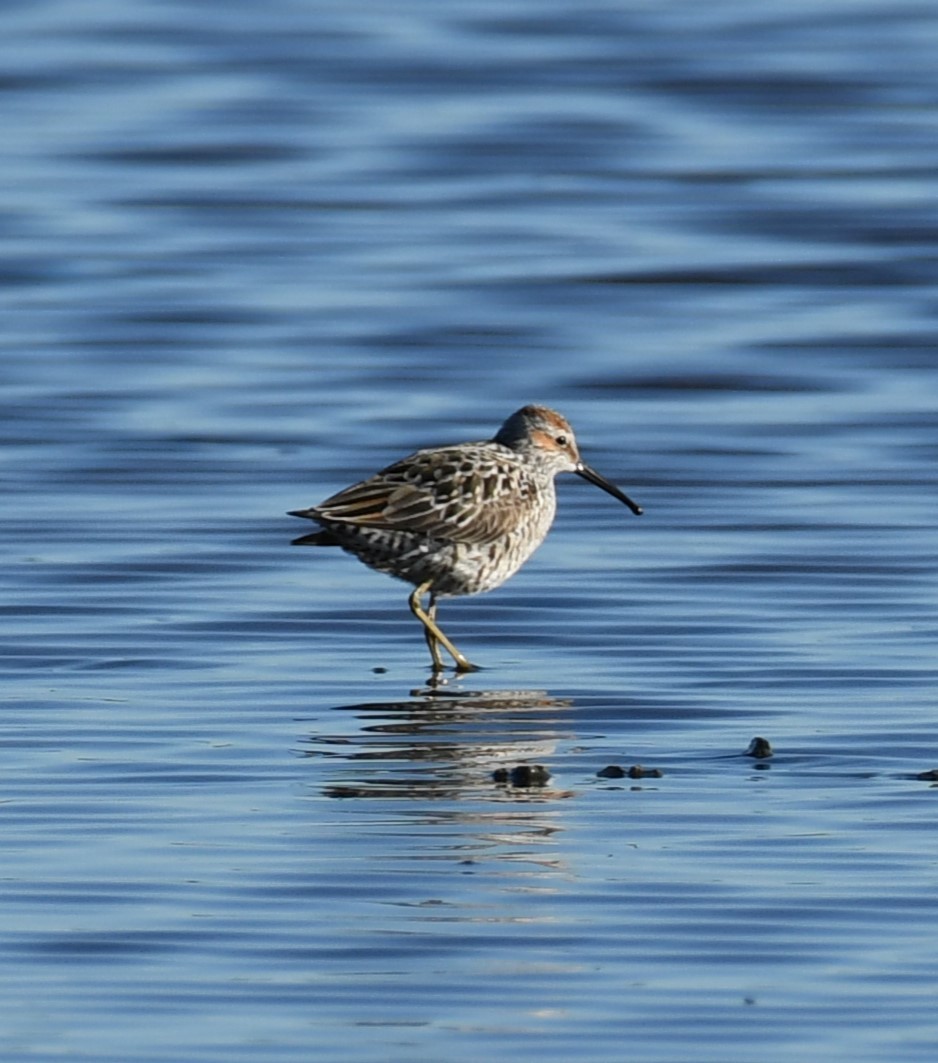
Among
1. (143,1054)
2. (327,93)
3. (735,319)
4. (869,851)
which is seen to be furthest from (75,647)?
(327,93)

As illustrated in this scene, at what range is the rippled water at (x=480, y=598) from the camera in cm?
596

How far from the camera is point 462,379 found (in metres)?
16.9

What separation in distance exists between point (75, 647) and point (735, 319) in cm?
951

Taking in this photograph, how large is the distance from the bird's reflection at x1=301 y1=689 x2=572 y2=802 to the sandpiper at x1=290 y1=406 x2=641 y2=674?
0.96 metres

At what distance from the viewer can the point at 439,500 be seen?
10.6m

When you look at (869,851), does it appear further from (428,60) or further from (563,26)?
(563,26)

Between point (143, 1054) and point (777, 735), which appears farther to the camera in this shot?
point (777, 735)

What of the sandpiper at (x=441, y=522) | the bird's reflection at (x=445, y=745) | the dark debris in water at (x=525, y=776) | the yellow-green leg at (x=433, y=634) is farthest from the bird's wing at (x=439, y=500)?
the dark debris in water at (x=525, y=776)

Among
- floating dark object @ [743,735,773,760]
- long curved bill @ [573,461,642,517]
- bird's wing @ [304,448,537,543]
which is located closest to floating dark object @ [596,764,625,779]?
floating dark object @ [743,735,773,760]

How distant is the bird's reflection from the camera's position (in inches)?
306

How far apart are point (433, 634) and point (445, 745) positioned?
185 centimetres

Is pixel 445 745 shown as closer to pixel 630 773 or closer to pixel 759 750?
pixel 630 773

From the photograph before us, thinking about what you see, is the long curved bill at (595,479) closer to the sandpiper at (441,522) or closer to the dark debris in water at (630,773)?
the sandpiper at (441,522)

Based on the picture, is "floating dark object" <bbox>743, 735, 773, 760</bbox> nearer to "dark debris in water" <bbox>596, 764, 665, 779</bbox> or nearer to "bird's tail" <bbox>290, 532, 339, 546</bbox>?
"dark debris in water" <bbox>596, 764, 665, 779</bbox>
